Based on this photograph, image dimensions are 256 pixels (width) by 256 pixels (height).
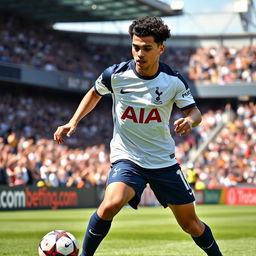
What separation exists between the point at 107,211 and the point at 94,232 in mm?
297

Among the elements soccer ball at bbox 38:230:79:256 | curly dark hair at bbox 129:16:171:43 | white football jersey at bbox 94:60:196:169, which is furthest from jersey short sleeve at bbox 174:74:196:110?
soccer ball at bbox 38:230:79:256

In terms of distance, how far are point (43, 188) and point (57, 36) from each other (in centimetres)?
2169

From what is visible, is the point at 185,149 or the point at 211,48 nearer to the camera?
the point at 185,149

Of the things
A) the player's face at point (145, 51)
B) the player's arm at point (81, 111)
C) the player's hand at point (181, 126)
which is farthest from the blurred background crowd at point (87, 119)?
the player's hand at point (181, 126)

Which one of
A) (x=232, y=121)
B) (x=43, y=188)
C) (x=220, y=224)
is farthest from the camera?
(x=232, y=121)

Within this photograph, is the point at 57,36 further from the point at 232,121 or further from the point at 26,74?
the point at 232,121

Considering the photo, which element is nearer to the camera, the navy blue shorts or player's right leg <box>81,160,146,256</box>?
player's right leg <box>81,160,146,256</box>

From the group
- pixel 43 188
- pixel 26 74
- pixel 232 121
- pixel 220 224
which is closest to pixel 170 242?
pixel 220 224

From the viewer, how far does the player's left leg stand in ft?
22.4

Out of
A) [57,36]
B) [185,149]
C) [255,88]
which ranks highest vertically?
[57,36]

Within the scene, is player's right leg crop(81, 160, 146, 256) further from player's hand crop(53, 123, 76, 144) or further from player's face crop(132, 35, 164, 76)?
player's face crop(132, 35, 164, 76)

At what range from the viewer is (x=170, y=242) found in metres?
11.7

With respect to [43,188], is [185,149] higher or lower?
lower

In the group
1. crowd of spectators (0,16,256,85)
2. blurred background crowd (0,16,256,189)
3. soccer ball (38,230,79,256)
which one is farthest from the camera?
crowd of spectators (0,16,256,85)
